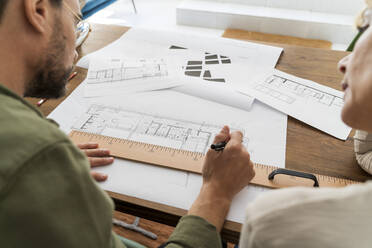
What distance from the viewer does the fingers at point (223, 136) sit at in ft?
2.40

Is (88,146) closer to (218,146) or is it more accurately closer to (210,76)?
Answer: (218,146)

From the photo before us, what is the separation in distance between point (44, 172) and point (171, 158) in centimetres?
37

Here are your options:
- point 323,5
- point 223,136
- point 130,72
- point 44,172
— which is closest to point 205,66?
point 130,72

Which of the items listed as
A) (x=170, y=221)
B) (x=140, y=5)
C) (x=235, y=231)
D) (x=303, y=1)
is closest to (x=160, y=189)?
(x=170, y=221)

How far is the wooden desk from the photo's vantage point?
610 mm

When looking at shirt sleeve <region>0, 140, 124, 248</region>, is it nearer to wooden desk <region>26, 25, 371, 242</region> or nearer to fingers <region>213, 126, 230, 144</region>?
wooden desk <region>26, 25, 371, 242</region>

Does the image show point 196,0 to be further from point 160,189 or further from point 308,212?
point 308,212

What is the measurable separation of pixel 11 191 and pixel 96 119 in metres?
0.52

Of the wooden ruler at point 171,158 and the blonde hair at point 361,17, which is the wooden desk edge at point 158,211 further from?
the blonde hair at point 361,17

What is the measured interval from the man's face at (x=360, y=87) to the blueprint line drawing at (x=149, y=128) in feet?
1.08

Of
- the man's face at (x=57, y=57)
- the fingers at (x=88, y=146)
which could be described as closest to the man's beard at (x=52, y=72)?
the man's face at (x=57, y=57)

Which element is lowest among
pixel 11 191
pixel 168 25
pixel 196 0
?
pixel 168 25

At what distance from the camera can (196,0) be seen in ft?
10.1

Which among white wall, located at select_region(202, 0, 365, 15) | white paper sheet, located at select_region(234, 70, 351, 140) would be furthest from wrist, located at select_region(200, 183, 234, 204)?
white wall, located at select_region(202, 0, 365, 15)
